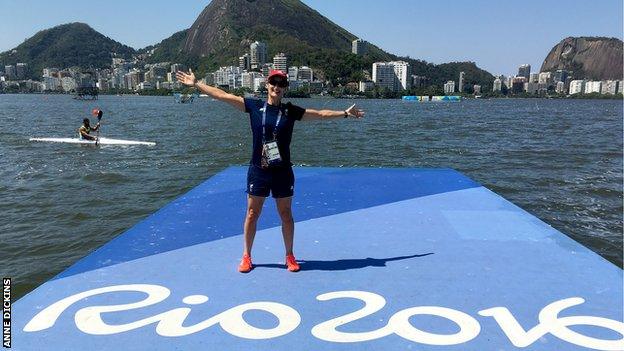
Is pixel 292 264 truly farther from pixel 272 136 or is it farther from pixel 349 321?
pixel 272 136

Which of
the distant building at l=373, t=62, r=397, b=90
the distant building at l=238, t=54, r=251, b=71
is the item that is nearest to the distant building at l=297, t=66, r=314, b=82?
the distant building at l=238, t=54, r=251, b=71

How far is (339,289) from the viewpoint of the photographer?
11.9ft

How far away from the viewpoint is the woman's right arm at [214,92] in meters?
3.76

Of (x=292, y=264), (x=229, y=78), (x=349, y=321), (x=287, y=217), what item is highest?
(x=229, y=78)

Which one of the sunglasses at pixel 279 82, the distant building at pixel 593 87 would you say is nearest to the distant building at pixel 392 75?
the distant building at pixel 593 87

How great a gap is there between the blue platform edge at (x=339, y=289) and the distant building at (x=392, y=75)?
180181 millimetres

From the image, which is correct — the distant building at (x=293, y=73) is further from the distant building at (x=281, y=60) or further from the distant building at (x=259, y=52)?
the distant building at (x=259, y=52)

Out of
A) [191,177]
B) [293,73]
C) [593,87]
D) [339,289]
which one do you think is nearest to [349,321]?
[339,289]

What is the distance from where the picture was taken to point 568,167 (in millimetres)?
16141

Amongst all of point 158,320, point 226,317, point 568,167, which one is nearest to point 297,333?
point 226,317

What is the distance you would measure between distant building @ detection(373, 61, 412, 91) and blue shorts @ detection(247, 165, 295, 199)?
181 meters

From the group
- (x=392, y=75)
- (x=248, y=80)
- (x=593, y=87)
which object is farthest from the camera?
(x=593, y=87)

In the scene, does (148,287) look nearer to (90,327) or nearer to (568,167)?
(90,327)

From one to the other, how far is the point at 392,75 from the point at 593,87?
287 ft
